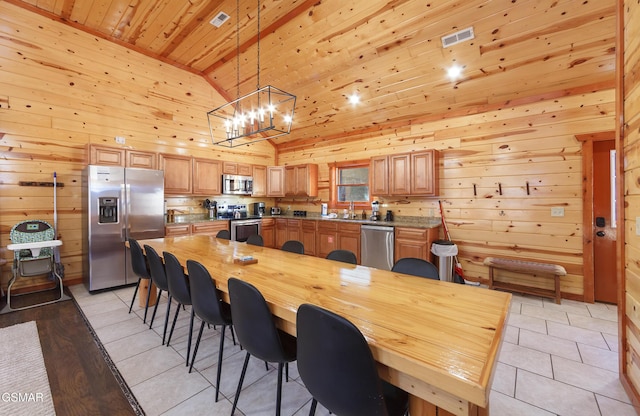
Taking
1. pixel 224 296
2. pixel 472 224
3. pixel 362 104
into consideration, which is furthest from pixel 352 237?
pixel 224 296

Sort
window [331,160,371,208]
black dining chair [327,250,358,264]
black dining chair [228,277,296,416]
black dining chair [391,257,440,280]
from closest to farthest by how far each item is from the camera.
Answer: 1. black dining chair [228,277,296,416]
2. black dining chair [391,257,440,280]
3. black dining chair [327,250,358,264]
4. window [331,160,371,208]

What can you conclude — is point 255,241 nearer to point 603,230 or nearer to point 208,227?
point 208,227

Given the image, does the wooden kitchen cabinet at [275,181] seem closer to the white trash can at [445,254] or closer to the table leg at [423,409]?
the white trash can at [445,254]

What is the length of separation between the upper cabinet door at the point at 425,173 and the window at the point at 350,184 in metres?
1.16

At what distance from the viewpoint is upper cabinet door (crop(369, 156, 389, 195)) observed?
482cm

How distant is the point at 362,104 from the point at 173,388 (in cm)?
457

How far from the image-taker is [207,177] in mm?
5457

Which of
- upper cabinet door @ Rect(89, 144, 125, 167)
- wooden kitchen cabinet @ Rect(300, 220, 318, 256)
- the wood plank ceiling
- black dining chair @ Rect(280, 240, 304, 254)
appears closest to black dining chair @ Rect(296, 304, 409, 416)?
black dining chair @ Rect(280, 240, 304, 254)

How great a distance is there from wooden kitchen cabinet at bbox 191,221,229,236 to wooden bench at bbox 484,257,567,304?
4554mm

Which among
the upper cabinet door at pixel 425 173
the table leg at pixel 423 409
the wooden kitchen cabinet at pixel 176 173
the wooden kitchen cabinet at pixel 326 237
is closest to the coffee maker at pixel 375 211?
the wooden kitchen cabinet at pixel 326 237

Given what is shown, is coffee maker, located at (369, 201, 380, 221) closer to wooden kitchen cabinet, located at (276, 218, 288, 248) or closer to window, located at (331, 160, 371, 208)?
window, located at (331, 160, 371, 208)

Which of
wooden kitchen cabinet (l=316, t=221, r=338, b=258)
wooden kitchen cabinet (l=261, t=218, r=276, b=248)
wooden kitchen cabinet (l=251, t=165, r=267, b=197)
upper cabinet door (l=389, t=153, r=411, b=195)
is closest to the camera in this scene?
upper cabinet door (l=389, t=153, r=411, b=195)

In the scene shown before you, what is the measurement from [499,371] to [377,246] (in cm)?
255

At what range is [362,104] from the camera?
479 cm
